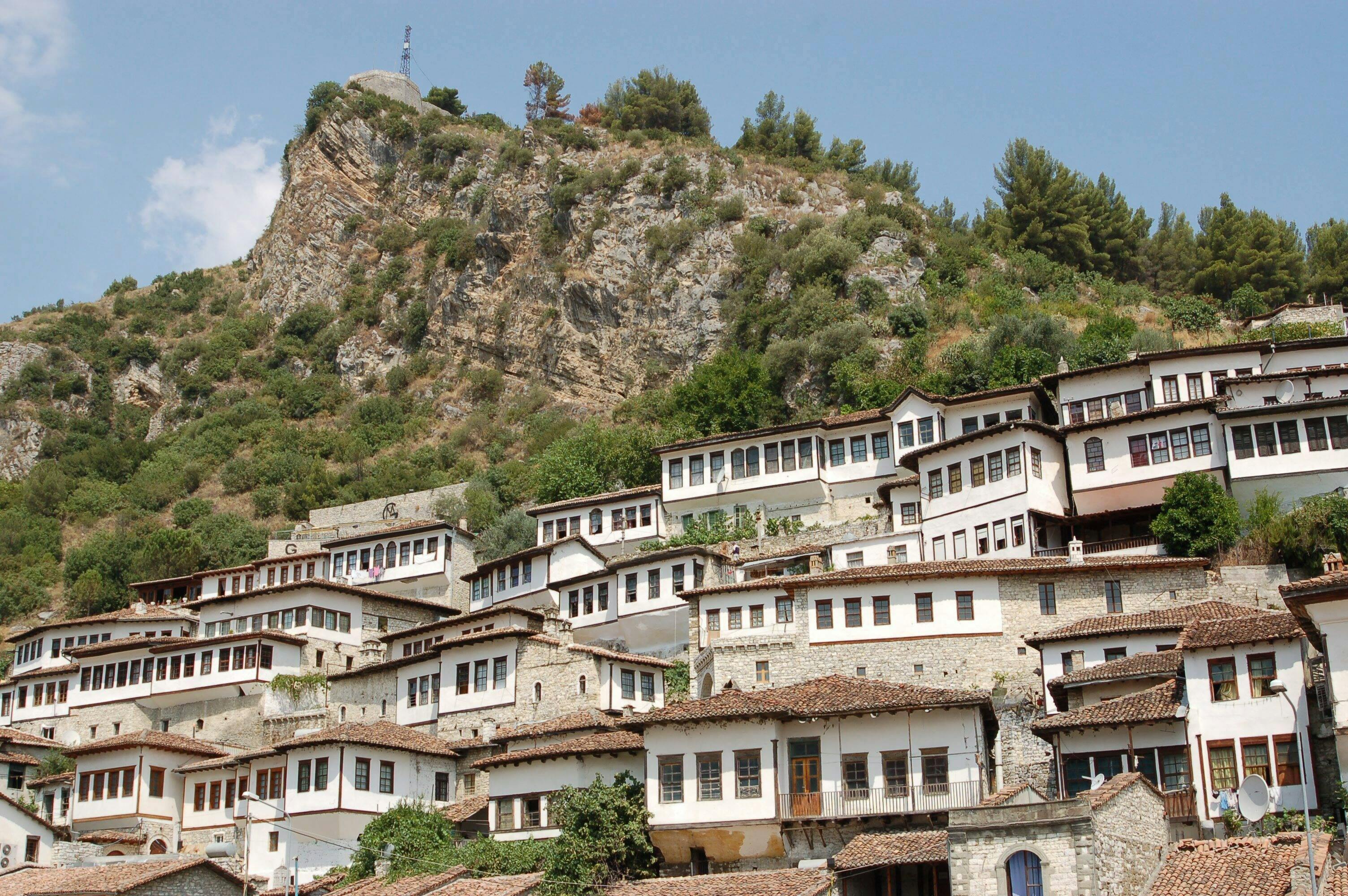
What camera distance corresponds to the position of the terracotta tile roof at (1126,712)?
2955cm

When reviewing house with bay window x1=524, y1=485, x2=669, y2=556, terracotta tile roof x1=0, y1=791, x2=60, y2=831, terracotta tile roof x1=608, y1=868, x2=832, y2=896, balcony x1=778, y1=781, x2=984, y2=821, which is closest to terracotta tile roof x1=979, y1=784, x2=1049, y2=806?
balcony x1=778, y1=781, x2=984, y2=821

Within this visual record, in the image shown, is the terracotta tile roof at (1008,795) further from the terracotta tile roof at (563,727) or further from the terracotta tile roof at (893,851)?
the terracotta tile roof at (563,727)

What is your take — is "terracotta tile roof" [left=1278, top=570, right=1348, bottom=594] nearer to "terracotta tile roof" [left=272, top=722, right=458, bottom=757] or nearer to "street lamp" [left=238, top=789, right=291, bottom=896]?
"street lamp" [left=238, top=789, right=291, bottom=896]

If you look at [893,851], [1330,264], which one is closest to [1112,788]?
[893,851]

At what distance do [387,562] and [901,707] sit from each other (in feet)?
113

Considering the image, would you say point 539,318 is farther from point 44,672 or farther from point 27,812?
point 27,812

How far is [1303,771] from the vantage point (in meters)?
22.9

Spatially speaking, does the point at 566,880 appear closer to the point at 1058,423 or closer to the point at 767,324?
the point at 1058,423

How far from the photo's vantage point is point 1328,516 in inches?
1527

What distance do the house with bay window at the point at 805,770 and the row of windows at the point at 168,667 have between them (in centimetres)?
2247

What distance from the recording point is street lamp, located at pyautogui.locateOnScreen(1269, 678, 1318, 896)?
2067 centimetres

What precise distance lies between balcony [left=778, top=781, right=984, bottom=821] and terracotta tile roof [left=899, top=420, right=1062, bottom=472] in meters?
17.6

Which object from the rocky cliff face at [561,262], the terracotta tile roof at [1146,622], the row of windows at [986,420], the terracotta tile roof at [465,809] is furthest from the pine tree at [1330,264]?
the terracotta tile roof at [465,809]

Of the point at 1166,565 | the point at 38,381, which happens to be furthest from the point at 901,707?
the point at 38,381
